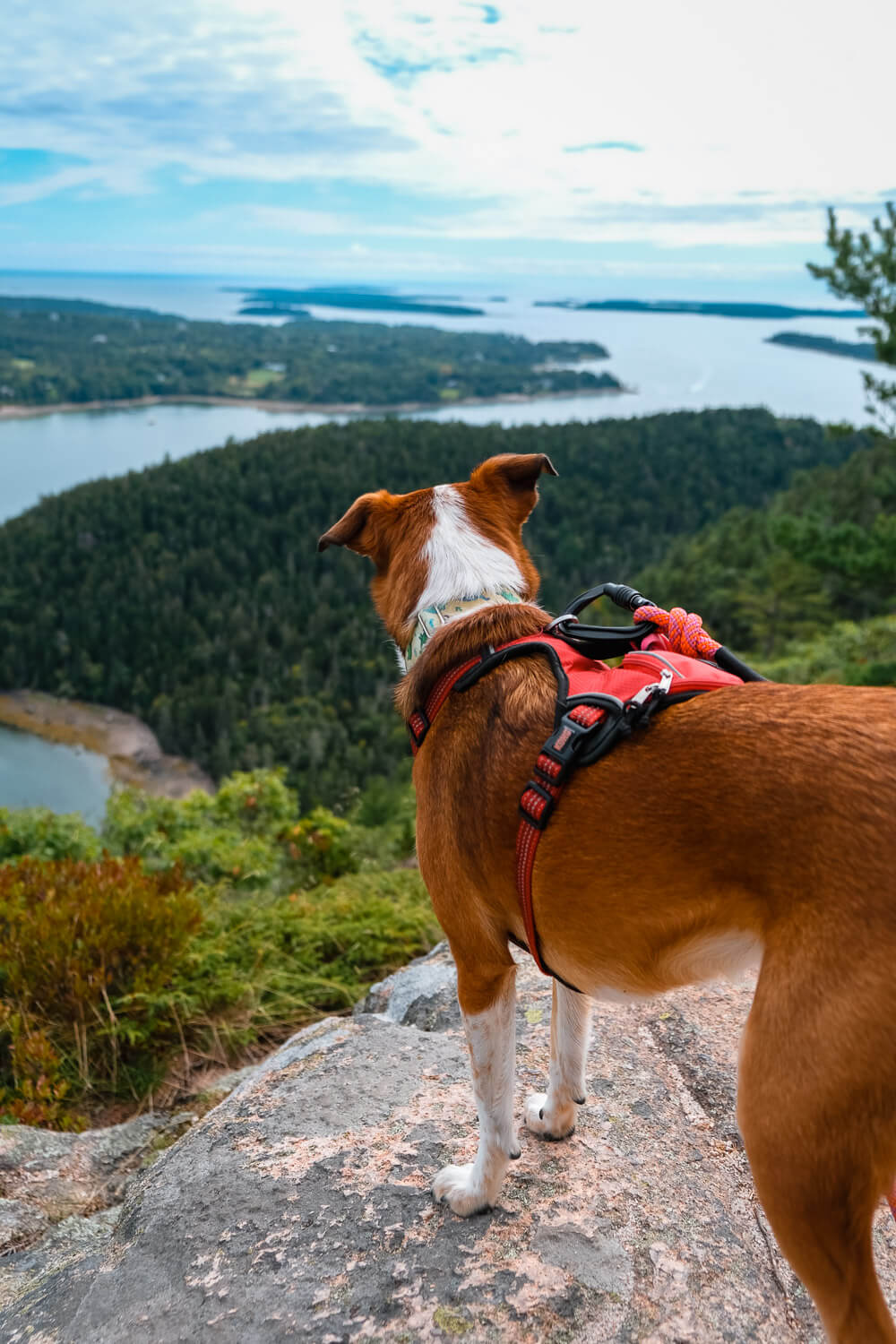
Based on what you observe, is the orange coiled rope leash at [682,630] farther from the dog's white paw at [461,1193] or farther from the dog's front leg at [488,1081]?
the dog's white paw at [461,1193]

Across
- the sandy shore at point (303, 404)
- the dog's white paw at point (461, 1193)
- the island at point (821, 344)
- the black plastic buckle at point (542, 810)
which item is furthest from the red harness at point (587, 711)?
the island at point (821, 344)

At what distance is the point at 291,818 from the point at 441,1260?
6.21 metres

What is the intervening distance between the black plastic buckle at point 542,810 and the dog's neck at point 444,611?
85cm

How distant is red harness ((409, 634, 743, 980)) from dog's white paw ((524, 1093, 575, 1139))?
853 millimetres

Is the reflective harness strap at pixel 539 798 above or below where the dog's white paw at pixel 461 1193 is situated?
above

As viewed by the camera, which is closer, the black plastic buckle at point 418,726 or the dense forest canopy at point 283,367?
the black plastic buckle at point 418,726

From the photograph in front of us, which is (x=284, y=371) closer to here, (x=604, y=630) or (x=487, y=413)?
(x=487, y=413)

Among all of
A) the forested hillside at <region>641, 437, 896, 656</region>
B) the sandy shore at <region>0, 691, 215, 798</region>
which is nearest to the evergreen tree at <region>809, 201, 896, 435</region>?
the forested hillside at <region>641, 437, 896, 656</region>

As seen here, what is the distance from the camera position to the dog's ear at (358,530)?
10.2 ft

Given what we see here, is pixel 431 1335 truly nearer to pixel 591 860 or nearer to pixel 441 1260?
pixel 441 1260

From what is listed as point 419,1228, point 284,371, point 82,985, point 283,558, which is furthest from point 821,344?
point 419,1228

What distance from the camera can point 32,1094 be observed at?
12.8 feet

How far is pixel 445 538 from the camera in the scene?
3.02m

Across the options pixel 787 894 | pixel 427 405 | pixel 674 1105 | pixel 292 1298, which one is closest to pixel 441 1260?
pixel 292 1298
